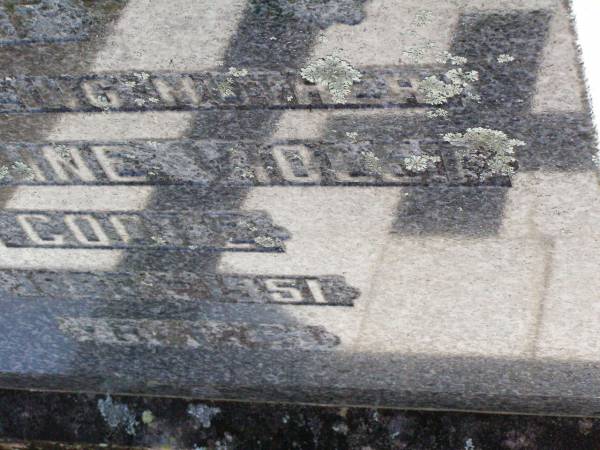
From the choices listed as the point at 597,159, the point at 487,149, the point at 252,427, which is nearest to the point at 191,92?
the point at 487,149

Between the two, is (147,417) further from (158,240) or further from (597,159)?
(597,159)

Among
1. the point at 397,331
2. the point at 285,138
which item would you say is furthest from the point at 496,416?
the point at 285,138

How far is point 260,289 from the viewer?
5.70ft

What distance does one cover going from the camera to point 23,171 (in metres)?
1.64

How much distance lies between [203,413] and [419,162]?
2.90 ft

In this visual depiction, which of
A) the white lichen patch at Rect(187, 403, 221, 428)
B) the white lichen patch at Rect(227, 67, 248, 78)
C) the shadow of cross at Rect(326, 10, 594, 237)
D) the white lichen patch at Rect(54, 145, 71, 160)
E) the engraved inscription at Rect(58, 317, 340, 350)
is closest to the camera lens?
the shadow of cross at Rect(326, 10, 594, 237)

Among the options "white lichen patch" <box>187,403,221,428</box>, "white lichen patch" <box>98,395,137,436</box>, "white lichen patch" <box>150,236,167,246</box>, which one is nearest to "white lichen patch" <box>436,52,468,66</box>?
"white lichen patch" <box>150,236,167,246</box>

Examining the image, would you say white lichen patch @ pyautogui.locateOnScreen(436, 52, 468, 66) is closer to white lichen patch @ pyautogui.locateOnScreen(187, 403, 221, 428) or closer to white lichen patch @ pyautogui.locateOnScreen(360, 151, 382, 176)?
white lichen patch @ pyautogui.locateOnScreen(360, 151, 382, 176)

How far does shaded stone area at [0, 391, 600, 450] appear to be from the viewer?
1837mm

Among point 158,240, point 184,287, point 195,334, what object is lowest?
point 195,334

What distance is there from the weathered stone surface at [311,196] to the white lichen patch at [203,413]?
6 centimetres

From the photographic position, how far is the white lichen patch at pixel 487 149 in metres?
1.35

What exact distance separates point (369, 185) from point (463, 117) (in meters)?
0.21

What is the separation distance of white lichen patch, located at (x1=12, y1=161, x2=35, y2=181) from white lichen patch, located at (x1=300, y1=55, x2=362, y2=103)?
576mm
